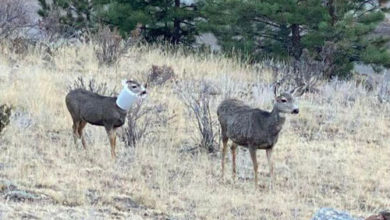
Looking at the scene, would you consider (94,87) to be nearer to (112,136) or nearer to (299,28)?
(112,136)

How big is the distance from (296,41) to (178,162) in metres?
10.1

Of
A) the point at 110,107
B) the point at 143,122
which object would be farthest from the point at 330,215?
the point at 143,122

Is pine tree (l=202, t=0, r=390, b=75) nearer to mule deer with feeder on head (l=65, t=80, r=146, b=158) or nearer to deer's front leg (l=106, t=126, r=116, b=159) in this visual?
mule deer with feeder on head (l=65, t=80, r=146, b=158)

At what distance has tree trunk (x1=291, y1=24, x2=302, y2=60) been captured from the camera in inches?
831

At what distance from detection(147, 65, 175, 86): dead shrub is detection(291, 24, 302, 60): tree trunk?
5.37 meters

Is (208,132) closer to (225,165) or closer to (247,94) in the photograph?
(225,165)

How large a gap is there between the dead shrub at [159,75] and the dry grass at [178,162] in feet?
0.93

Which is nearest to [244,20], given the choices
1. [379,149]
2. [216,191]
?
[379,149]

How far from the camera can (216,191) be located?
10320 millimetres

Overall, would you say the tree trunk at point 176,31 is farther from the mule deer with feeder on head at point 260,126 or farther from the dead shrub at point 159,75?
the mule deer with feeder on head at point 260,126

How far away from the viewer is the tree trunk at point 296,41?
21.1 m

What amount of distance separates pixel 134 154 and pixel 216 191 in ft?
5.48

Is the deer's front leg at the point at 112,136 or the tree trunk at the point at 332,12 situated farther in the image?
the tree trunk at the point at 332,12

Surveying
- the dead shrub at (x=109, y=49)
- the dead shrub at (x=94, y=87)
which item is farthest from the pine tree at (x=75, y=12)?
the dead shrub at (x=94, y=87)
